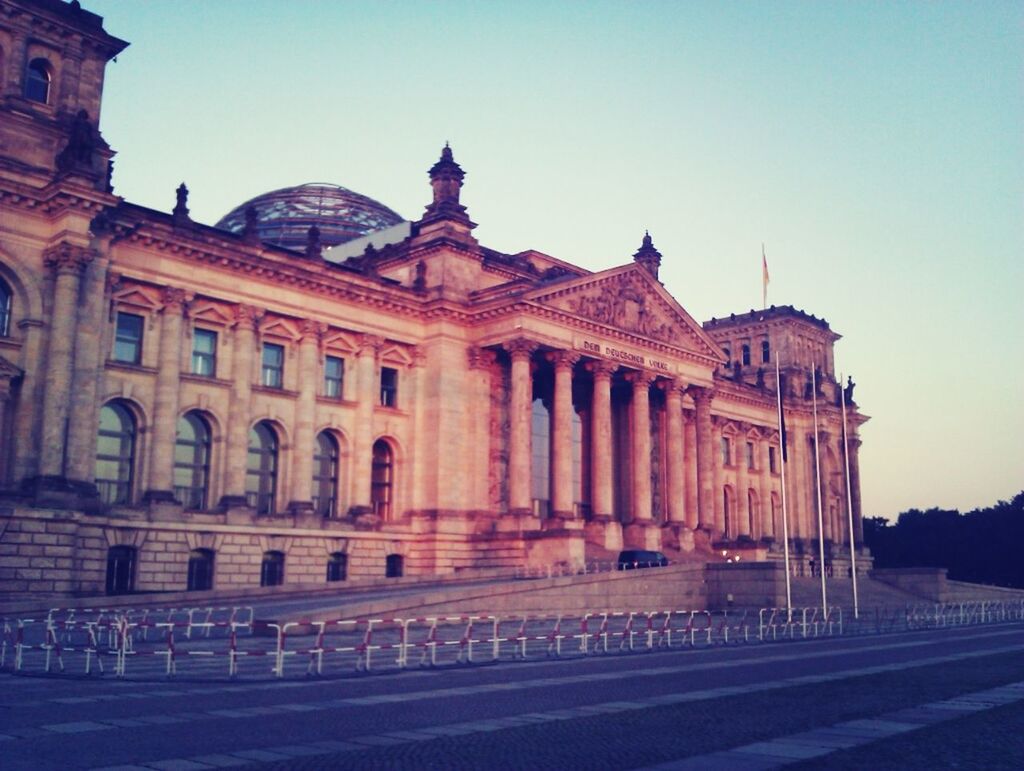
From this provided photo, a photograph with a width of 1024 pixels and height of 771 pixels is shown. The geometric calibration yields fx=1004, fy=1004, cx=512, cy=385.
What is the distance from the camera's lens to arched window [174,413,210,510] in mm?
46938

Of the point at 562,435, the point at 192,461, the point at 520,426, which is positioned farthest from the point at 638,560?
the point at 192,461

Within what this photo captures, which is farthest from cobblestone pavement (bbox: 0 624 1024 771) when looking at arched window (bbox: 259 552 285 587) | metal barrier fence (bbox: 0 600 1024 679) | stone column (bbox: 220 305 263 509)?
stone column (bbox: 220 305 263 509)

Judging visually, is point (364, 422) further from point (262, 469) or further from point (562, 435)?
point (562, 435)

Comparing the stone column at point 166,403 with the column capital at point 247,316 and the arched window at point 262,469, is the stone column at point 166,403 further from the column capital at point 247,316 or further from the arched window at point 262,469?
the arched window at point 262,469

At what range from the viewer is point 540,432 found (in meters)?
63.7

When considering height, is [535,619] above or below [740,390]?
below

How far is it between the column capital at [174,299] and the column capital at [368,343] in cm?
1051

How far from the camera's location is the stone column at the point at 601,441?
5922 cm

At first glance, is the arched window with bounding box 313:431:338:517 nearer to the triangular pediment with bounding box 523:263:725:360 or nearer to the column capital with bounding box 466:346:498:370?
the column capital with bounding box 466:346:498:370

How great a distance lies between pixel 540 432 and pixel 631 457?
19.7 feet

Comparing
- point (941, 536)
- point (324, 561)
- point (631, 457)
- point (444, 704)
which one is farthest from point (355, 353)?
point (941, 536)

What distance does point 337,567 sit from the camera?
5166cm

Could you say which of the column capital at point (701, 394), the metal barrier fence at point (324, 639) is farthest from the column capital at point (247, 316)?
the column capital at point (701, 394)

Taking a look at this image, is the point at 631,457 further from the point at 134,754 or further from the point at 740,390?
the point at 134,754
